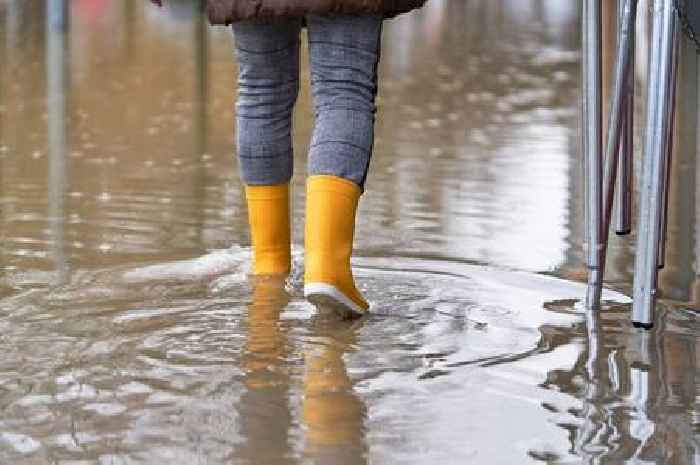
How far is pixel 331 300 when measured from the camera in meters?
3.90

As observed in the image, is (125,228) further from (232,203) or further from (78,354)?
(78,354)

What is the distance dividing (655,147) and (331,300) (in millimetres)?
774

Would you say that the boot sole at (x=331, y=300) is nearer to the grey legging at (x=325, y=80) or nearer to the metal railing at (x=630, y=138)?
the grey legging at (x=325, y=80)

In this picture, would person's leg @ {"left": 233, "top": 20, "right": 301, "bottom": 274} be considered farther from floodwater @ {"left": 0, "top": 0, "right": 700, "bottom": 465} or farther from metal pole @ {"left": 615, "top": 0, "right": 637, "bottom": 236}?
metal pole @ {"left": 615, "top": 0, "right": 637, "bottom": 236}

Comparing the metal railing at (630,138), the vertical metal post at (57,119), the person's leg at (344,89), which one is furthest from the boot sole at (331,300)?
the vertical metal post at (57,119)

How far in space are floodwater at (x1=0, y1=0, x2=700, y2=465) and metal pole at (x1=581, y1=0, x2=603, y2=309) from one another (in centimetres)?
11

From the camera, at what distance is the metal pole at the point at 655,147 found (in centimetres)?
363

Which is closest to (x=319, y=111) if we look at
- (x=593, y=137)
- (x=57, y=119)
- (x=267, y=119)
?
(x=267, y=119)

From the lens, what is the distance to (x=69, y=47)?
13094 mm

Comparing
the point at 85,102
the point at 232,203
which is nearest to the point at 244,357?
the point at 232,203

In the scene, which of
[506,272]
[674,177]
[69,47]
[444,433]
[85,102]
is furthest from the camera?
[69,47]

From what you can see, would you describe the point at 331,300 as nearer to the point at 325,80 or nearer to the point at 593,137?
the point at 325,80

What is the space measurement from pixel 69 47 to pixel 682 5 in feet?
32.5

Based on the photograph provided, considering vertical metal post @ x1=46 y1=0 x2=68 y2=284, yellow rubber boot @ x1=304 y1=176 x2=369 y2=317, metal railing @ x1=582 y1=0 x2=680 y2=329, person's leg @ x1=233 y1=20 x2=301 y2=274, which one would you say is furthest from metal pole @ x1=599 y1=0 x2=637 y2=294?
vertical metal post @ x1=46 y1=0 x2=68 y2=284
